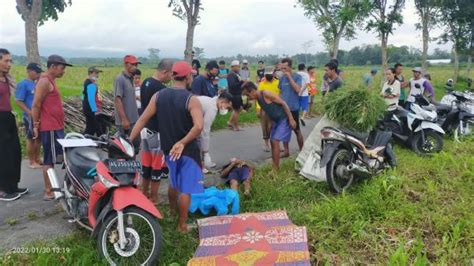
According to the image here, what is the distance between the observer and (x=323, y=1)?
18.5m

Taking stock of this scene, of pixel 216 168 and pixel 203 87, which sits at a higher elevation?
pixel 203 87

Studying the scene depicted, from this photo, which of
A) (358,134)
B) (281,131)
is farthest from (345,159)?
(281,131)

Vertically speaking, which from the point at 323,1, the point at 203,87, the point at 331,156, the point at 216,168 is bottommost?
the point at 216,168

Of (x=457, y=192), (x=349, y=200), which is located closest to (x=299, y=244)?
(x=349, y=200)

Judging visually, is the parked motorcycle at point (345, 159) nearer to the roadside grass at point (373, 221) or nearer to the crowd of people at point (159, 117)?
the roadside grass at point (373, 221)

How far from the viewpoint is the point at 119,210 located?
123 inches

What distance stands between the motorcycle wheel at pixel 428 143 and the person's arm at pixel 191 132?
17.1ft

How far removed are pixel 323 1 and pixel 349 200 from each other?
1592cm

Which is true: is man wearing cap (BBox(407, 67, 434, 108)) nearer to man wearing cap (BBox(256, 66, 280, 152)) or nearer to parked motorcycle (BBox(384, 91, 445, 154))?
parked motorcycle (BBox(384, 91, 445, 154))

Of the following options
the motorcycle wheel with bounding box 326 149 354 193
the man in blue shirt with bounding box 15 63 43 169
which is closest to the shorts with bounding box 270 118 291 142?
the motorcycle wheel with bounding box 326 149 354 193

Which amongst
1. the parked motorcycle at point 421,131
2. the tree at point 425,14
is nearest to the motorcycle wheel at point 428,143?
the parked motorcycle at point 421,131

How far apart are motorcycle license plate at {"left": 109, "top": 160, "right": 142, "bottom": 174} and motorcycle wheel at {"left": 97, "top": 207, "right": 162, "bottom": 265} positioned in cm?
34

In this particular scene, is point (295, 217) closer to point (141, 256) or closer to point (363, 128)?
point (141, 256)

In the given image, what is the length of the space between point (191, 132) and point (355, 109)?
3.04 metres
